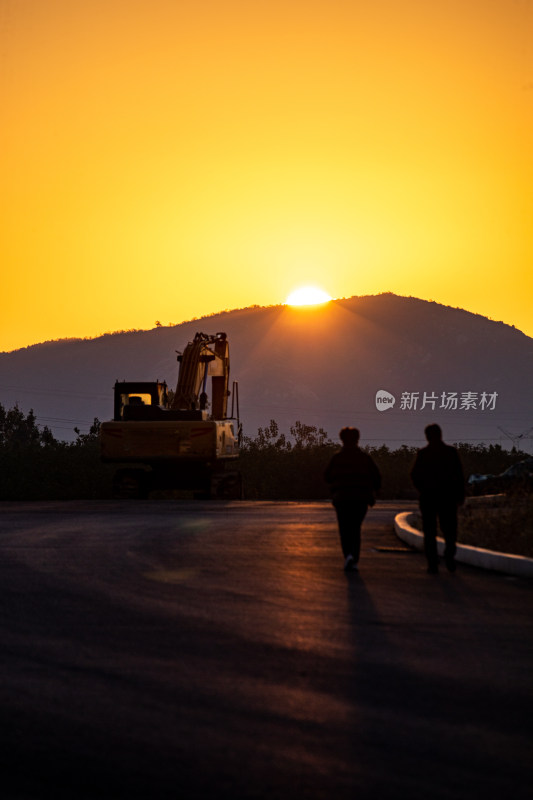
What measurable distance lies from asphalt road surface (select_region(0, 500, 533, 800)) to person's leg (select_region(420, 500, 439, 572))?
0.66 ft

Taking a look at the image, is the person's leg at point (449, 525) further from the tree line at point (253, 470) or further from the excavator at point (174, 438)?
the tree line at point (253, 470)

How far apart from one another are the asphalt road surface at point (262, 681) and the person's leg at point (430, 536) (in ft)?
0.66

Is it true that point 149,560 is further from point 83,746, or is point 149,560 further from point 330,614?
point 83,746

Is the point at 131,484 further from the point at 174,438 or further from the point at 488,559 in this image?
the point at 488,559

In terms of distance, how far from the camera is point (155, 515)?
2742 cm

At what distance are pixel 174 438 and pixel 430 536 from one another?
2283 centimetres

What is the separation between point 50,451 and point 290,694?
46684 millimetres

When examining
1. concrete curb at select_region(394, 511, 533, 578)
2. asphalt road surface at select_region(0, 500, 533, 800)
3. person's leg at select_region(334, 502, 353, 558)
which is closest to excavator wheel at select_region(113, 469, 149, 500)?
concrete curb at select_region(394, 511, 533, 578)

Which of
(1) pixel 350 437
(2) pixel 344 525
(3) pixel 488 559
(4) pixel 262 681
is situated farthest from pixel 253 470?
(4) pixel 262 681

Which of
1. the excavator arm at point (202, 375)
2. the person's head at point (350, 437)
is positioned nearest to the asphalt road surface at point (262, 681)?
the person's head at point (350, 437)

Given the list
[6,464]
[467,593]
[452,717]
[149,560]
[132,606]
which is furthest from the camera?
[6,464]

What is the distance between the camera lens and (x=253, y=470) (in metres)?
52.5

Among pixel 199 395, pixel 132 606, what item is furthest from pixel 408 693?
pixel 199 395

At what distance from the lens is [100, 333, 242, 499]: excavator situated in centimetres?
3722
